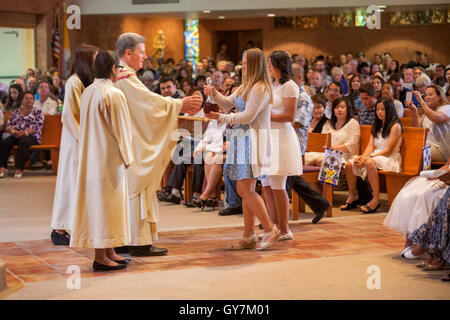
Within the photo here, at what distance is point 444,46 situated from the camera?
21.6 meters

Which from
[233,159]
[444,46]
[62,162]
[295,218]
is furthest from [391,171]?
[444,46]

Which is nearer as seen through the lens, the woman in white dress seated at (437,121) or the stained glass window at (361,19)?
the woman in white dress seated at (437,121)

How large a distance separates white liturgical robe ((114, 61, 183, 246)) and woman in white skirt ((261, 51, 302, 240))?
34.3 inches

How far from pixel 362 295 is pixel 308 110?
3.05 m

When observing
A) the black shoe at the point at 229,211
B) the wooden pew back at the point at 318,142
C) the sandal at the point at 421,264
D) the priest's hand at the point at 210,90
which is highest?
the priest's hand at the point at 210,90

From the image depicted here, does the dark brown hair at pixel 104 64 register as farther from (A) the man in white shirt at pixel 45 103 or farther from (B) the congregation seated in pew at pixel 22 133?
(A) the man in white shirt at pixel 45 103

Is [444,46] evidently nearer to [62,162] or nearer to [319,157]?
[319,157]

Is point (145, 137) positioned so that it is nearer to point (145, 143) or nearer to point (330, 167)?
Result: point (145, 143)

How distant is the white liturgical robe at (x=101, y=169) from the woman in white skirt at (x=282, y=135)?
4.51ft

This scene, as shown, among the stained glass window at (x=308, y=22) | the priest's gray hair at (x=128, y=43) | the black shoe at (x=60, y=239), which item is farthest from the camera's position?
the stained glass window at (x=308, y=22)

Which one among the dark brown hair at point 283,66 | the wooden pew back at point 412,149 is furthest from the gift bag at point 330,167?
the dark brown hair at point 283,66

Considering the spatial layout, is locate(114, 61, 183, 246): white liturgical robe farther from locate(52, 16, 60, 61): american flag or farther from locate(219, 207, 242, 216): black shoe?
locate(52, 16, 60, 61): american flag

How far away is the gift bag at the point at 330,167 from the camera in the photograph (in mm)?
7082

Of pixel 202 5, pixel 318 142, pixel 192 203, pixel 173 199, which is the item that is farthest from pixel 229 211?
pixel 202 5
